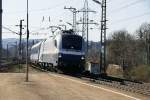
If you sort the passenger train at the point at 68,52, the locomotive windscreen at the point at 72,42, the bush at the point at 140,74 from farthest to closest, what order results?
the bush at the point at 140,74 → the locomotive windscreen at the point at 72,42 → the passenger train at the point at 68,52

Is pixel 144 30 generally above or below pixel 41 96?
above

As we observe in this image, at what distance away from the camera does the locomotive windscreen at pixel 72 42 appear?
146ft

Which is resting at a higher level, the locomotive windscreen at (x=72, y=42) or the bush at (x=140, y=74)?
the locomotive windscreen at (x=72, y=42)

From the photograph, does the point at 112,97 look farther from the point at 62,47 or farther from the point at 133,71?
the point at 133,71

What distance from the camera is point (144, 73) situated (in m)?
56.0

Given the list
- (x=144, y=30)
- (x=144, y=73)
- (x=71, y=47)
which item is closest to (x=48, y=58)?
(x=71, y=47)

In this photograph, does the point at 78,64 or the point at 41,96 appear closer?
the point at 41,96

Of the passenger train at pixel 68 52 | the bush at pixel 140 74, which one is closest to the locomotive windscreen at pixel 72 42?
the passenger train at pixel 68 52

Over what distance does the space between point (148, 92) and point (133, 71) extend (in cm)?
3439

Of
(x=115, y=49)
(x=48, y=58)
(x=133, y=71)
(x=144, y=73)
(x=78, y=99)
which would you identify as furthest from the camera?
(x=115, y=49)

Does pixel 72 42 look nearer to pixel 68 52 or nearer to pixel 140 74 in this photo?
pixel 68 52

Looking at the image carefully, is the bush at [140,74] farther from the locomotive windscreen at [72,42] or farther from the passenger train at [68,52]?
the locomotive windscreen at [72,42]

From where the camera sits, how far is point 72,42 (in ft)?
147

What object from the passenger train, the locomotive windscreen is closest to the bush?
the passenger train
